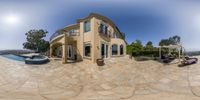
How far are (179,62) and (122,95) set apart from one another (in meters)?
1.41

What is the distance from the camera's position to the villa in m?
2.73

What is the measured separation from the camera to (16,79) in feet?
9.57

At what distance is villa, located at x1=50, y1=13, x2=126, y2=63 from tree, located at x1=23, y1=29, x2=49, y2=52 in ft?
0.47

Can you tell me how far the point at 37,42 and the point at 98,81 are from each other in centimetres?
149

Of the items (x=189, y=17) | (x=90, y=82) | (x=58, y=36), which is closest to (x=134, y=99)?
(x=90, y=82)

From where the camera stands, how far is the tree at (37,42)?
243 cm

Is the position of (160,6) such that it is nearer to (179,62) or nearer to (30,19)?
(179,62)

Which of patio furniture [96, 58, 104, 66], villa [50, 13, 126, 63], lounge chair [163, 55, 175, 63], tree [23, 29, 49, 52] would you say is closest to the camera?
tree [23, 29, 49, 52]

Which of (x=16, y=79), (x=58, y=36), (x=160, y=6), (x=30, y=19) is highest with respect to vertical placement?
(x=160, y=6)

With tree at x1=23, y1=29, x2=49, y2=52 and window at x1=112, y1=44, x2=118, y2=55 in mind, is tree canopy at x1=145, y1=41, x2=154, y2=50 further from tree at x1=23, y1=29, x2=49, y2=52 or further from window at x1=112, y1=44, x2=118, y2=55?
tree at x1=23, y1=29, x2=49, y2=52

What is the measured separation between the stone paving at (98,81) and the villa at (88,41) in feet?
0.52

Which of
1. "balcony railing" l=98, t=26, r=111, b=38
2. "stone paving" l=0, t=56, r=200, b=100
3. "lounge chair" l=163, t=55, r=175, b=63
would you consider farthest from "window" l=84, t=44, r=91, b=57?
"lounge chair" l=163, t=55, r=175, b=63

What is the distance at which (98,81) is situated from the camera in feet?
11.3

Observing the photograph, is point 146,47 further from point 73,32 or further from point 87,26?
point 73,32
